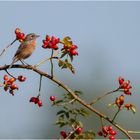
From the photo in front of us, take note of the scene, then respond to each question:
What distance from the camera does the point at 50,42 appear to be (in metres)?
5.24

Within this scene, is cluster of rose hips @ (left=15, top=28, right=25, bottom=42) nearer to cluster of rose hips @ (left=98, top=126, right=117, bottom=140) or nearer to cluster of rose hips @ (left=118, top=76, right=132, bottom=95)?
cluster of rose hips @ (left=118, top=76, right=132, bottom=95)

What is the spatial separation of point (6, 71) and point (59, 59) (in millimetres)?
452

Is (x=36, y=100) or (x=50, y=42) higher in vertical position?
(x=50, y=42)

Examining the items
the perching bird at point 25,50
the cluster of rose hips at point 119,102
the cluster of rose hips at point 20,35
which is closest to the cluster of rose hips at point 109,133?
the cluster of rose hips at point 119,102

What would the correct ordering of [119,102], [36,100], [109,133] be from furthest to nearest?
[36,100] < [109,133] < [119,102]

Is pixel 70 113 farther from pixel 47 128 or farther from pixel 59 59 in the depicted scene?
pixel 47 128

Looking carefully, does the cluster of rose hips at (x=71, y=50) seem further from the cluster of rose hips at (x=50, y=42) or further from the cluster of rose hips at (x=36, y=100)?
the cluster of rose hips at (x=36, y=100)

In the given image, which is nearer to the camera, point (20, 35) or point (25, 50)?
point (20, 35)

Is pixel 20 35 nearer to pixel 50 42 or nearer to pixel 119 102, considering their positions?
pixel 50 42

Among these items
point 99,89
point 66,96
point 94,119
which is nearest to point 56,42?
point 66,96

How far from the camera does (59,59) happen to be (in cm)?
516

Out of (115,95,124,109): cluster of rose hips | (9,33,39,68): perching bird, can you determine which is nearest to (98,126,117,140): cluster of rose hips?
(115,95,124,109): cluster of rose hips

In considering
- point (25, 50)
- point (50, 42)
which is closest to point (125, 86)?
point (50, 42)

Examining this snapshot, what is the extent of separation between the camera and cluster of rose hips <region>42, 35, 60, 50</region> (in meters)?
5.22
